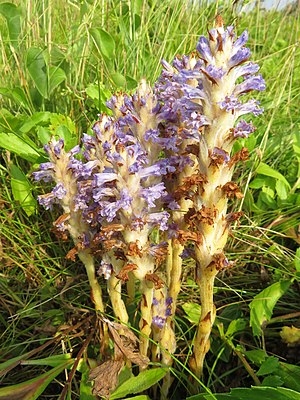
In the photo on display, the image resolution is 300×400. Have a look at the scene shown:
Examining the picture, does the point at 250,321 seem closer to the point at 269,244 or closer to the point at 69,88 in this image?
the point at 269,244

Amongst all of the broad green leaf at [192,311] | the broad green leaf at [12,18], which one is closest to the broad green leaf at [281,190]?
Result: the broad green leaf at [192,311]

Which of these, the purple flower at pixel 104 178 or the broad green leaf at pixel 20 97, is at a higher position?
the purple flower at pixel 104 178

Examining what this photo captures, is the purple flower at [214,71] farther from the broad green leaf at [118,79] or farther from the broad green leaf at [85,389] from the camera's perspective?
the broad green leaf at [118,79]

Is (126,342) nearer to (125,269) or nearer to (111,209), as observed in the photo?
(125,269)

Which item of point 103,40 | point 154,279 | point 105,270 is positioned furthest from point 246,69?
point 103,40

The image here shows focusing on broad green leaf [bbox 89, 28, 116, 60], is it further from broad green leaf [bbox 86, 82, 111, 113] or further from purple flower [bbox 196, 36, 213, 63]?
purple flower [bbox 196, 36, 213, 63]

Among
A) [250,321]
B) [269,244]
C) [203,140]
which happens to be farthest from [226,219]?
[269,244]
